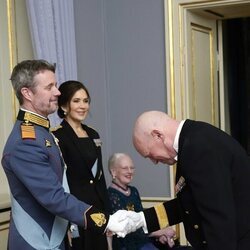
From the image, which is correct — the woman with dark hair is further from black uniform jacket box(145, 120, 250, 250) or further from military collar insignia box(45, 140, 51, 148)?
black uniform jacket box(145, 120, 250, 250)

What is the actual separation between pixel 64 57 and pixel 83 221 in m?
1.57

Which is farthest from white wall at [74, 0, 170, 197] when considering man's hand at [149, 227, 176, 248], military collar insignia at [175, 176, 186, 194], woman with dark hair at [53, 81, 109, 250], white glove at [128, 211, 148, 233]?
military collar insignia at [175, 176, 186, 194]

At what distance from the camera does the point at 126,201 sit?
327 cm

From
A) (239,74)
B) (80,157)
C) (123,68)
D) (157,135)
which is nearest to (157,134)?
(157,135)

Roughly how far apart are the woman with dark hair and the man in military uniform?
23.4 inches

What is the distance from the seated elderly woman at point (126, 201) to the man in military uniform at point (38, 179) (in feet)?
3.60

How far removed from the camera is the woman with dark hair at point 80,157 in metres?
2.71

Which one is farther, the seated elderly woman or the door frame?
the door frame

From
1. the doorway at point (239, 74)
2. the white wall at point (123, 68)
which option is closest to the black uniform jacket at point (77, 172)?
the white wall at point (123, 68)

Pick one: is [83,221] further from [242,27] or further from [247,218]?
[242,27]

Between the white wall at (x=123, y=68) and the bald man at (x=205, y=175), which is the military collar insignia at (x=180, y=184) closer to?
the bald man at (x=205, y=175)

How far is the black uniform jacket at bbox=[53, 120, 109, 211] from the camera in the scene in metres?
2.70

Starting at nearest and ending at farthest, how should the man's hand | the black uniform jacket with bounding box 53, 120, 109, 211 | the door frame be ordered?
the black uniform jacket with bounding box 53, 120, 109, 211 < the man's hand < the door frame

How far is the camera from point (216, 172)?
1686 mm
